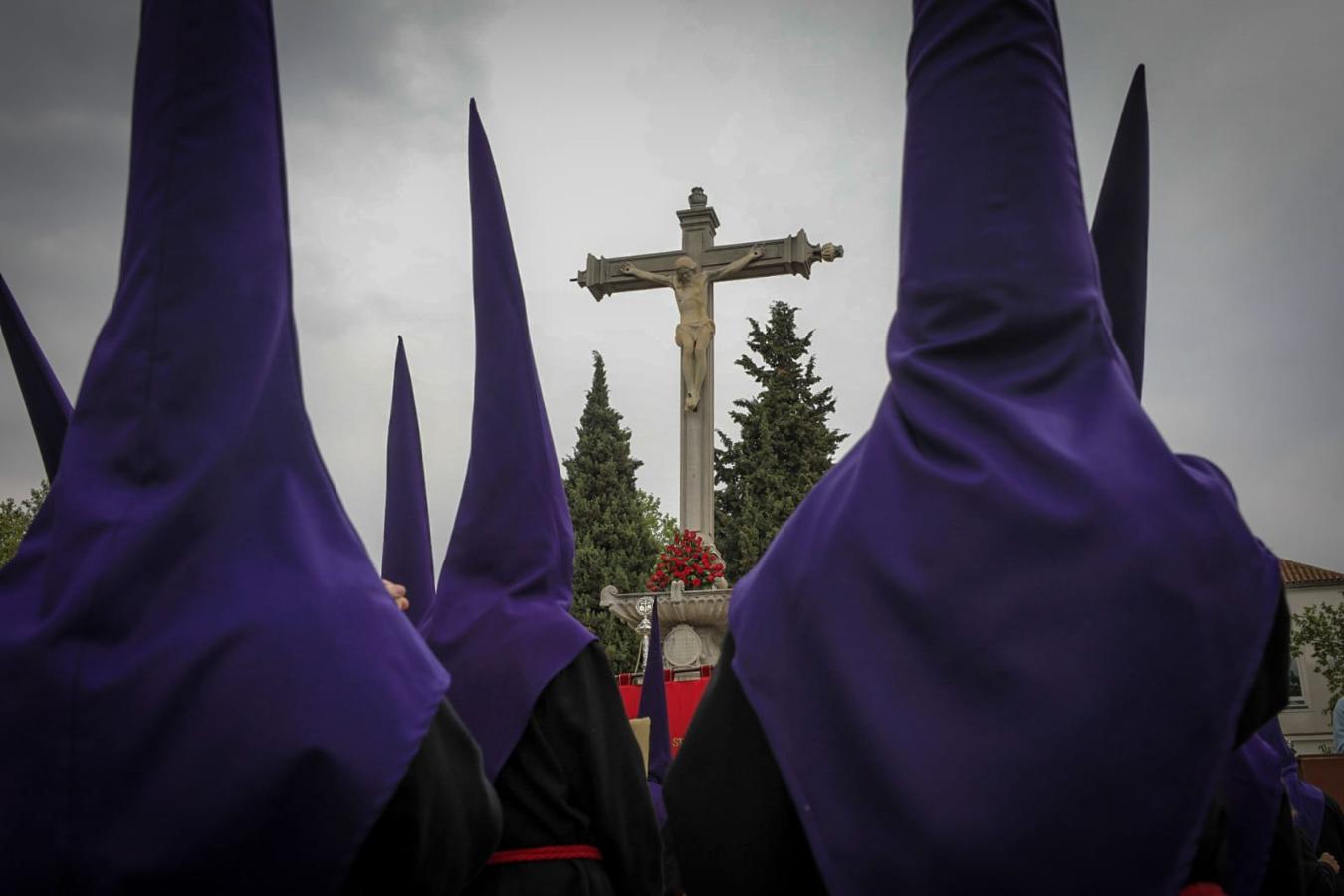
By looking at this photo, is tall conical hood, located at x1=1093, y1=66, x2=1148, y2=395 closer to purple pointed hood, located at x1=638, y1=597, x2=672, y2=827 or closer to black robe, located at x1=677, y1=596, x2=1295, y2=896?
black robe, located at x1=677, y1=596, x2=1295, y2=896

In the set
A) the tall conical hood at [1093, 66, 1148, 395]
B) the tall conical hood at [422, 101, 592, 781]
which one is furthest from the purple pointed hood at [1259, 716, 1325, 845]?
the tall conical hood at [422, 101, 592, 781]

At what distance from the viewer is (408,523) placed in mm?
4453

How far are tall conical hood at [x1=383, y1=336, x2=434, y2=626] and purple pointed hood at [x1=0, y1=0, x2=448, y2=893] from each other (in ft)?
8.26

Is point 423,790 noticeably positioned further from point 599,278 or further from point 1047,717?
point 599,278

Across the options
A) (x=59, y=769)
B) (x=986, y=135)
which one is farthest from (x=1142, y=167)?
(x=59, y=769)

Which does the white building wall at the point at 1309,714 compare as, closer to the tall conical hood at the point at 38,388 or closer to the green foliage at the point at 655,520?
the green foliage at the point at 655,520

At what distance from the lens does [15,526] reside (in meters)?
21.6

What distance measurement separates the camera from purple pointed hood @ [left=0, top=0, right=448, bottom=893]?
5.59 ft

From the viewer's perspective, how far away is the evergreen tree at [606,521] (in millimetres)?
26531

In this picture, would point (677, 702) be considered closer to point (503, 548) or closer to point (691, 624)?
point (691, 624)

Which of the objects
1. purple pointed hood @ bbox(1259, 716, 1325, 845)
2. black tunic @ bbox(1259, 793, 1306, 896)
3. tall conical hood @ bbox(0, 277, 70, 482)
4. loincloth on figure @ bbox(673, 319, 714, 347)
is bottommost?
purple pointed hood @ bbox(1259, 716, 1325, 845)

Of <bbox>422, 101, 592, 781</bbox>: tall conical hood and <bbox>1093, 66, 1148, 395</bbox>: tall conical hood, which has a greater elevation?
<bbox>1093, 66, 1148, 395</bbox>: tall conical hood

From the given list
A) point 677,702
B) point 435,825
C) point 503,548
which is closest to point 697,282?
point 677,702

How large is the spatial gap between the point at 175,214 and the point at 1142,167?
83.7 inches
